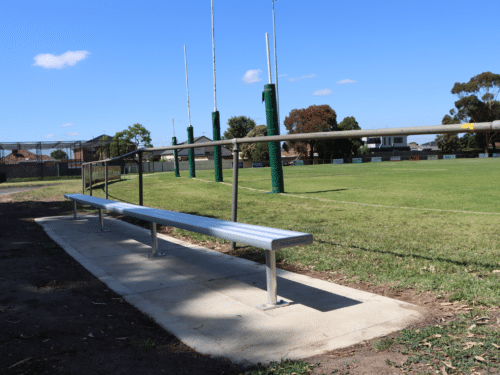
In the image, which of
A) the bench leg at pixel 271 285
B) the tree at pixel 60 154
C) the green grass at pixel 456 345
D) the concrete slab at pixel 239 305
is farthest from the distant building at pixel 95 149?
the green grass at pixel 456 345

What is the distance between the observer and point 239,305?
11.0 ft

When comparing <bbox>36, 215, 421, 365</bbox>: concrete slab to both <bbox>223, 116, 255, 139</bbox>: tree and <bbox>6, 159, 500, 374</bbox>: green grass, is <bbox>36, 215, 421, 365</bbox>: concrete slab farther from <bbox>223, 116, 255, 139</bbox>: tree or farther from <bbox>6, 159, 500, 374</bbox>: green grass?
<bbox>223, 116, 255, 139</bbox>: tree

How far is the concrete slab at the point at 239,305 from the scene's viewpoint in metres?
2.65

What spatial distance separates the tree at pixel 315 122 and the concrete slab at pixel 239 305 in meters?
59.2

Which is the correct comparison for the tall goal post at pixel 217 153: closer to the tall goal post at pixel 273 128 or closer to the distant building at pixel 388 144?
the tall goal post at pixel 273 128

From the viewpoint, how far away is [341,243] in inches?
208

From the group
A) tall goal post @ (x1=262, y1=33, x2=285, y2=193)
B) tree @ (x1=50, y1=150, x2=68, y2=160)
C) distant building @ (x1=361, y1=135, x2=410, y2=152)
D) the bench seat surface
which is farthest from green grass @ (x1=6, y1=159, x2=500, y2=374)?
distant building @ (x1=361, y1=135, x2=410, y2=152)

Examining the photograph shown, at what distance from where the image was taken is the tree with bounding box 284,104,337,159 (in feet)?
216

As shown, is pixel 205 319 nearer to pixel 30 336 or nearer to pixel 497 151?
pixel 30 336

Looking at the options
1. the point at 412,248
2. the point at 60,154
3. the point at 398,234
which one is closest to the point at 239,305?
the point at 412,248

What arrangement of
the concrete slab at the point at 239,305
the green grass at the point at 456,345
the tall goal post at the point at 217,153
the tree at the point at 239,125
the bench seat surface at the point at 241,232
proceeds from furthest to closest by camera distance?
1. the tree at the point at 239,125
2. the tall goal post at the point at 217,153
3. the bench seat surface at the point at 241,232
4. the concrete slab at the point at 239,305
5. the green grass at the point at 456,345

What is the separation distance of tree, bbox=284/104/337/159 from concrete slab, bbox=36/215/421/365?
59.2 m

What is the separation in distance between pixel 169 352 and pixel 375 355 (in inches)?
47.1

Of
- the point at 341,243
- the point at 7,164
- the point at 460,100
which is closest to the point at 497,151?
the point at 460,100
